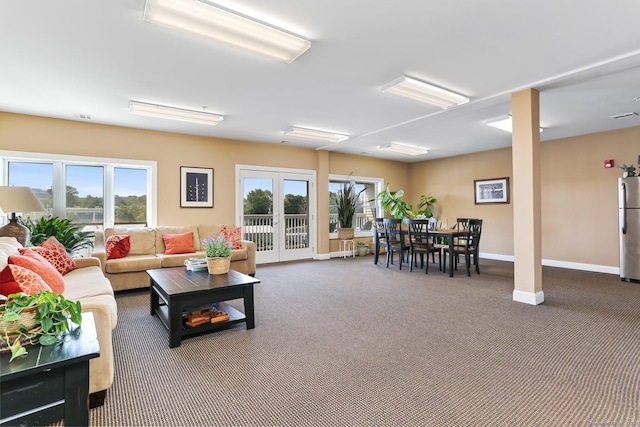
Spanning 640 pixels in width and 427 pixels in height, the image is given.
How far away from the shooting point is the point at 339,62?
9.99ft

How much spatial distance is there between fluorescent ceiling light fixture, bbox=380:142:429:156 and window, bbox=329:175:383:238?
4.05 feet

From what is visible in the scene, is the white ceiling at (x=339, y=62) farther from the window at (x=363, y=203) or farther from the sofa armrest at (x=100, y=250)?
the window at (x=363, y=203)

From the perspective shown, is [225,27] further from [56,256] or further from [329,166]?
[329,166]

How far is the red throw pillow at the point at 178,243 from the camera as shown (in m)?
4.75

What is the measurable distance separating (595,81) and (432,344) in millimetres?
3302

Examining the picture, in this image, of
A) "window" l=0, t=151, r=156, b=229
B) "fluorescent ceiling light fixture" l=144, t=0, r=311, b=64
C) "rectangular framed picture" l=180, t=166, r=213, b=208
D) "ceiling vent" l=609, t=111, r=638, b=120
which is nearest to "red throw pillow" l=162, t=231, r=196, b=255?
"window" l=0, t=151, r=156, b=229

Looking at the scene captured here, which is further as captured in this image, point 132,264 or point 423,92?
point 132,264

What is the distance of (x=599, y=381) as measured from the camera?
2.02 metres

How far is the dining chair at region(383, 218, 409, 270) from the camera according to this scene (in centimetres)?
584

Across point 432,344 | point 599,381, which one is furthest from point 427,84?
point 599,381

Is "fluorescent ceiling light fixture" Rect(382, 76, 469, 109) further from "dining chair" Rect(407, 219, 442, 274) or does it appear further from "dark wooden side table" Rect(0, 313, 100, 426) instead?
"dark wooden side table" Rect(0, 313, 100, 426)

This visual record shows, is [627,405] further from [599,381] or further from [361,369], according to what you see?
[361,369]

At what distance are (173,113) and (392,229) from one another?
4098 mm

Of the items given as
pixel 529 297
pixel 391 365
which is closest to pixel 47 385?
pixel 391 365
